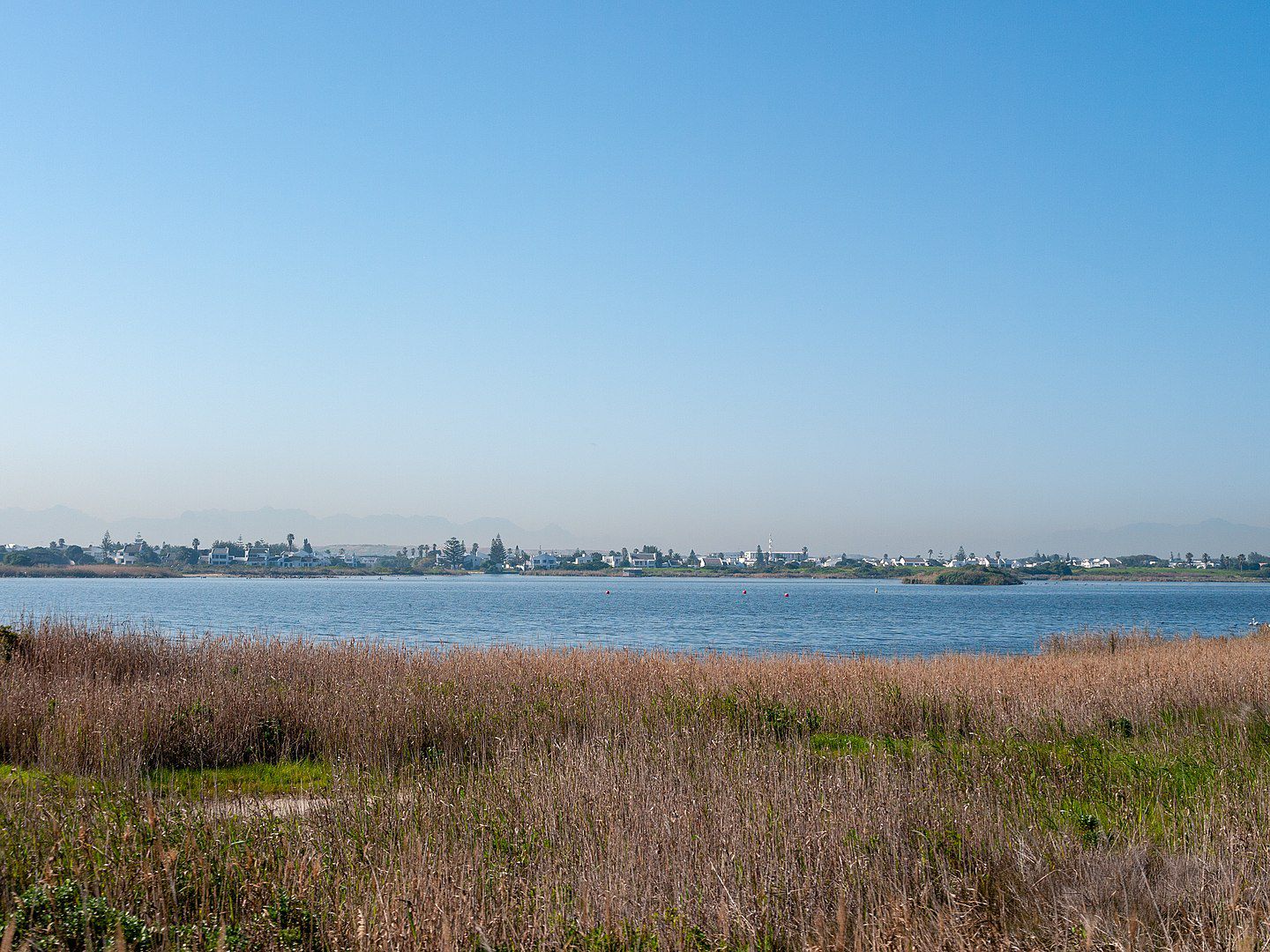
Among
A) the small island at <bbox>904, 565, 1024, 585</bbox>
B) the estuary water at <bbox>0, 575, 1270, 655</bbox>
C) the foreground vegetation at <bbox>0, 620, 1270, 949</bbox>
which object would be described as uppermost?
the foreground vegetation at <bbox>0, 620, 1270, 949</bbox>

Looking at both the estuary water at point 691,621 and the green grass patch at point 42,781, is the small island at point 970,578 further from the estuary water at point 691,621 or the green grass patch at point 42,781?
the green grass patch at point 42,781

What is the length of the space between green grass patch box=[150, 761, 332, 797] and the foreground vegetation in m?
0.07

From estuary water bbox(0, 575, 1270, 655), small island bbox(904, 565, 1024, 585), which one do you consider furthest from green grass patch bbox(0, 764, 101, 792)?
small island bbox(904, 565, 1024, 585)

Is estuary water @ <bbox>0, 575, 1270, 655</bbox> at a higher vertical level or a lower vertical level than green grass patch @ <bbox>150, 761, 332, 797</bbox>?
lower

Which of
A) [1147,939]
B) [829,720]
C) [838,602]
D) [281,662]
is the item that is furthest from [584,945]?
[838,602]

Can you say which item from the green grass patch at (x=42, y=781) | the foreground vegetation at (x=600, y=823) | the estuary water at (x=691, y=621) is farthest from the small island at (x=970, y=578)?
the green grass patch at (x=42, y=781)

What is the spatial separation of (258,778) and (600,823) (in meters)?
5.60

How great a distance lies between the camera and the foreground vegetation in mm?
5664

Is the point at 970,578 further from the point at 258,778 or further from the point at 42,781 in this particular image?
the point at 42,781

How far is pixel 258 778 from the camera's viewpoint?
36.4ft

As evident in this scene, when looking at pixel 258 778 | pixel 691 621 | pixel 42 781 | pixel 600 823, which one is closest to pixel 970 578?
pixel 691 621

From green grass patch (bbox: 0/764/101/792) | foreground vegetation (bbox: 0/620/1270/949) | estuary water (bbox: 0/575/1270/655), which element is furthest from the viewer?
estuary water (bbox: 0/575/1270/655)

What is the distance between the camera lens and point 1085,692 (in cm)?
1614

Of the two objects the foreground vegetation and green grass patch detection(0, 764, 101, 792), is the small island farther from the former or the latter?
green grass patch detection(0, 764, 101, 792)
